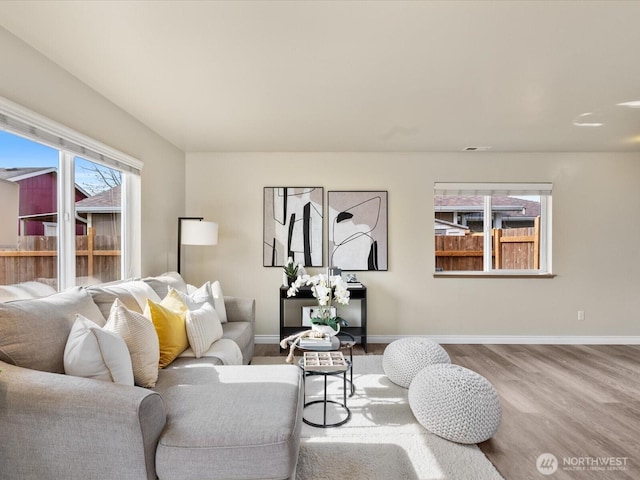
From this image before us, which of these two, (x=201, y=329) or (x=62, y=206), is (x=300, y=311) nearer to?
(x=201, y=329)

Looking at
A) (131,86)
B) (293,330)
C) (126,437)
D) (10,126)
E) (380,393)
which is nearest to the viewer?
(126,437)

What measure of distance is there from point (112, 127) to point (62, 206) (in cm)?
80

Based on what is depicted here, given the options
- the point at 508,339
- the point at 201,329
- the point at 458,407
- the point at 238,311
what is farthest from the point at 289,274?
the point at 508,339

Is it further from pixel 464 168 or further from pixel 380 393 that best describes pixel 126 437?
pixel 464 168

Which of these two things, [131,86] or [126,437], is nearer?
[126,437]

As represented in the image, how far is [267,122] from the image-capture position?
314 centimetres

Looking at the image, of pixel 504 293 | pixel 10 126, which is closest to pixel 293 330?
pixel 504 293

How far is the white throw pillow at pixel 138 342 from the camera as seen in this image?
1770 mm

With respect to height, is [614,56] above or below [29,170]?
above

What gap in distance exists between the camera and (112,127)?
108 inches

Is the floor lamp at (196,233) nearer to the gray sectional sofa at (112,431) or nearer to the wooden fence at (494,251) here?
the gray sectional sofa at (112,431)

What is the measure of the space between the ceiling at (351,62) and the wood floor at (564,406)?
2376 mm

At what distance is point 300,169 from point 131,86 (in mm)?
2132

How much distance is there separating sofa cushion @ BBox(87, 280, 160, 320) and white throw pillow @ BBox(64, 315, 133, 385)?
1.80ft
